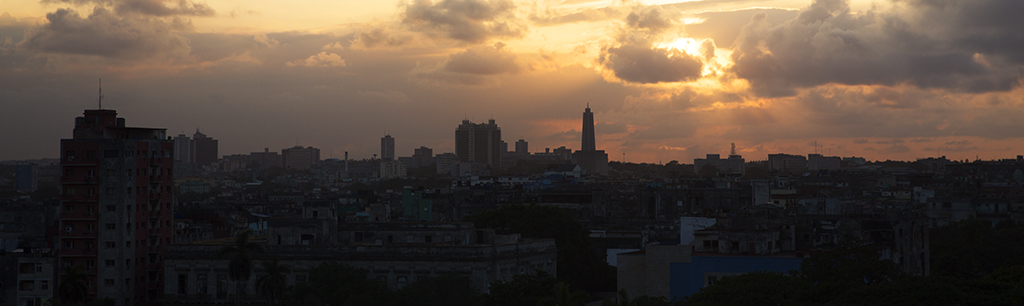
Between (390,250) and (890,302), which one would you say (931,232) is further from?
(890,302)

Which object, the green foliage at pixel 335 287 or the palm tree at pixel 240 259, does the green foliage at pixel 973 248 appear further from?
the palm tree at pixel 240 259

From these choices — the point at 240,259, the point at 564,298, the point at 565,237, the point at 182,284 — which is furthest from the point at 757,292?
the point at 182,284

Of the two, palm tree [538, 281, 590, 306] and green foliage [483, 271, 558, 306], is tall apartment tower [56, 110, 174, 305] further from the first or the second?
palm tree [538, 281, 590, 306]

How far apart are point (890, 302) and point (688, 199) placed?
109m

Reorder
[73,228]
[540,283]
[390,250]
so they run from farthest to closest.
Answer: [73,228] < [390,250] < [540,283]

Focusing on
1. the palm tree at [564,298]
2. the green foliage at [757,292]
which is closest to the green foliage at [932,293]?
the green foliage at [757,292]

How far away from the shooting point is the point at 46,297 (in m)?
74.0

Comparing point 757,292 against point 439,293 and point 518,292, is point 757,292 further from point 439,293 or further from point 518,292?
point 439,293

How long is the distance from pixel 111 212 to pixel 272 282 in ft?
53.6

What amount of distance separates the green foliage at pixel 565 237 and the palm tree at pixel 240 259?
834 inches

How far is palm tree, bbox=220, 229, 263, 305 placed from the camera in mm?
71562

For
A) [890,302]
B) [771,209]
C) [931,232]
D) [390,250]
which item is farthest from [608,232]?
[890,302]

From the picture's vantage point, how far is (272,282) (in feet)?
226

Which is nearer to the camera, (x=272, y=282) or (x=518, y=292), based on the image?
(x=518, y=292)
